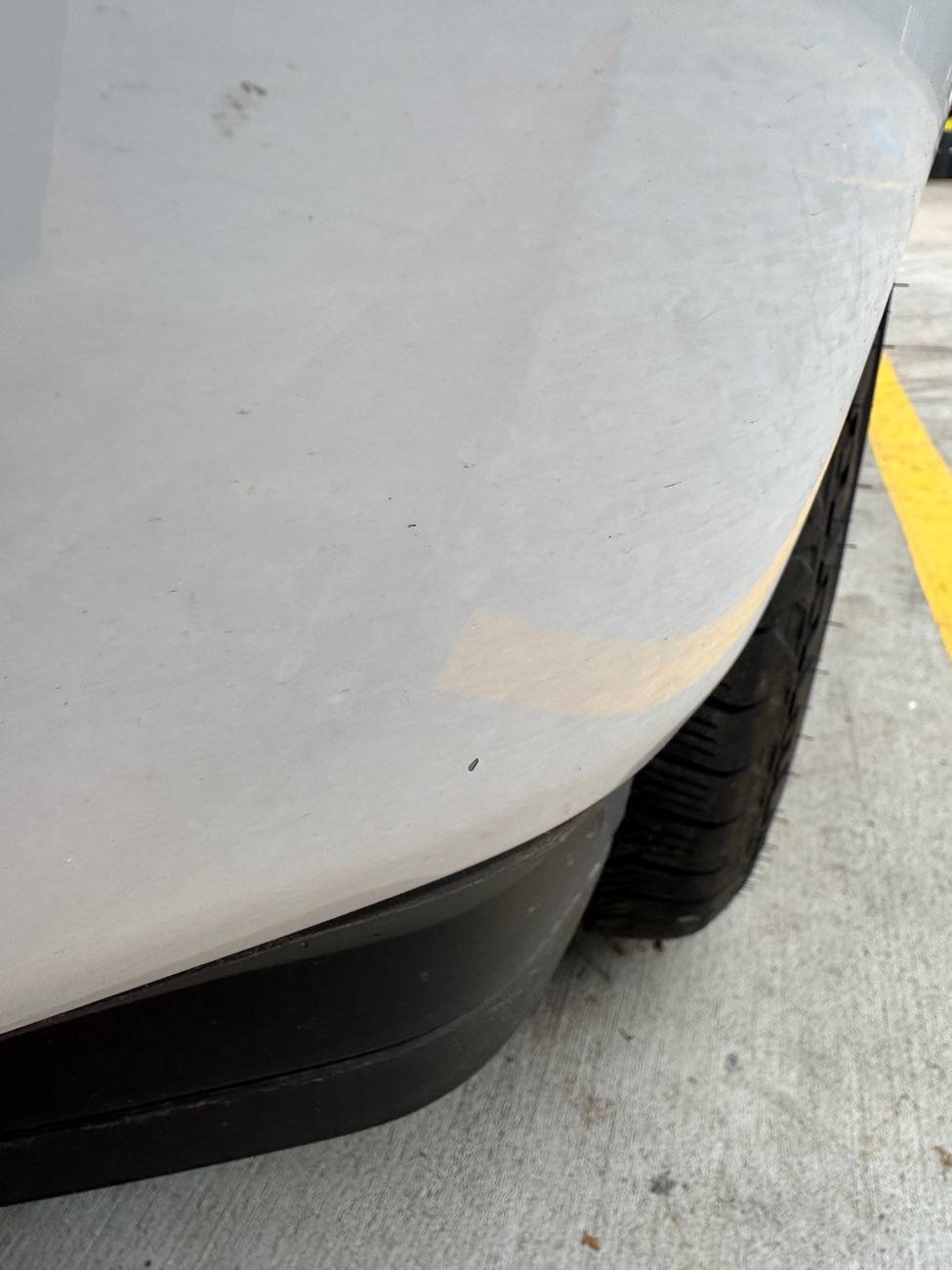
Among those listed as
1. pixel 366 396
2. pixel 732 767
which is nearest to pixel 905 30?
pixel 366 396

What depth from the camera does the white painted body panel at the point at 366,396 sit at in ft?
1.08

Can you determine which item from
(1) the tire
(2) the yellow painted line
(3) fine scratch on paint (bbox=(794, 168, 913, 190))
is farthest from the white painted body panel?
(2) the yellow painted line

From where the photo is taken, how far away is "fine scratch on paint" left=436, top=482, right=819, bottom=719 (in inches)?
18.4

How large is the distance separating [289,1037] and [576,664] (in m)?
0.33

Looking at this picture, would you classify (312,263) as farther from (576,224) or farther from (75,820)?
(75,820)

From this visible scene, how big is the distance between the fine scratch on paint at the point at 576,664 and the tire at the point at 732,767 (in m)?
0.29

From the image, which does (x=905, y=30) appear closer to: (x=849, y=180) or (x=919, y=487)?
(x=849, y=180)

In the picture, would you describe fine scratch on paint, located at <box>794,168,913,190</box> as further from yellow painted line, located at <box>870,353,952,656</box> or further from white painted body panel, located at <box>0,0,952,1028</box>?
yellow painted line, located at <box>870,353,952,656</box>

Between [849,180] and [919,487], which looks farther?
[919,487]

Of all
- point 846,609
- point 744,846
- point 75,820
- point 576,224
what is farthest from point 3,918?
point 846,609

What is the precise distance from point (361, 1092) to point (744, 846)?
0.49 meters

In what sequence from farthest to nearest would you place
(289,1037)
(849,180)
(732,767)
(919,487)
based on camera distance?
(919,487)
(732,767)
(289,1037)
(849,180)

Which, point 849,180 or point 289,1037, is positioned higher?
point 849,180

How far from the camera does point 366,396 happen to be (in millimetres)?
381
